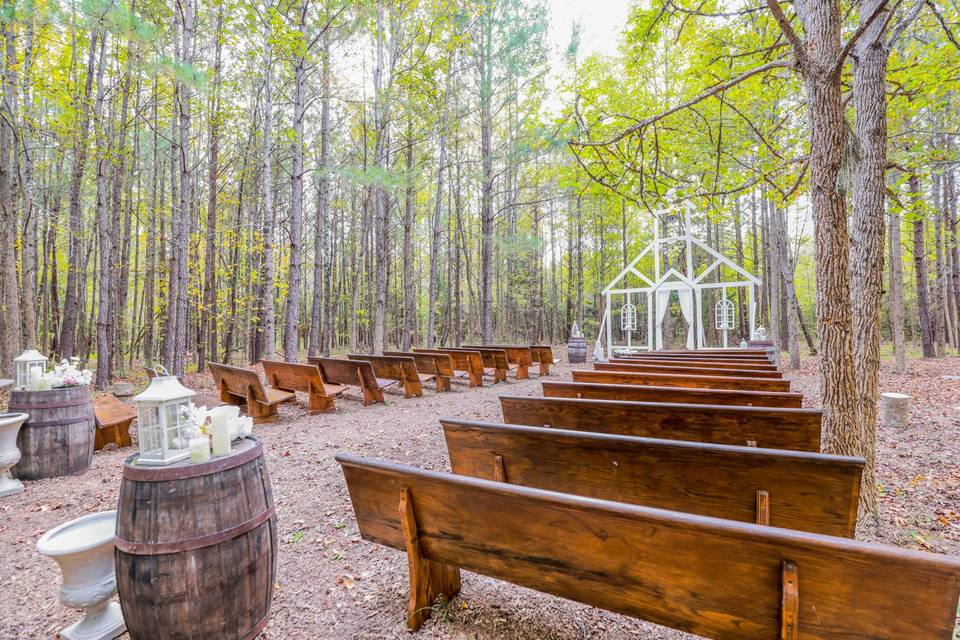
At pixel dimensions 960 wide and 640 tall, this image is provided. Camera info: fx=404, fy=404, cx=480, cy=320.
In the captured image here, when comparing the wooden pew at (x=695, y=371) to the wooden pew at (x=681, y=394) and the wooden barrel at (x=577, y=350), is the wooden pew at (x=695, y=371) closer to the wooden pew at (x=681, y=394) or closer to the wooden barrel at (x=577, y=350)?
the wooden pew at (x=681, y=394)

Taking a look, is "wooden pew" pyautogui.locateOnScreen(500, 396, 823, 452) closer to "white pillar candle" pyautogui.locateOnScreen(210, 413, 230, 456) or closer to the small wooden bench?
"white pillar candle" pyautogui.locateOnScreen(210, 413, 230, 456)

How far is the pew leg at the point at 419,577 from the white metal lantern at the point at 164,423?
1.04 meters

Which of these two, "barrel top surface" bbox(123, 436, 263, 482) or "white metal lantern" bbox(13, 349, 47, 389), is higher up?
"white metal lantern" bbox(13, 349, 47, 389)

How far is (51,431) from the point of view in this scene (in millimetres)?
3758

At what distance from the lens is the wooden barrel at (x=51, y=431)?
3.66 meters

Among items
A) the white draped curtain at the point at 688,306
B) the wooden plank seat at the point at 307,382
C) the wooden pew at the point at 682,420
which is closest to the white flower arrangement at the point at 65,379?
the wooden plank seat at the point at 307,382

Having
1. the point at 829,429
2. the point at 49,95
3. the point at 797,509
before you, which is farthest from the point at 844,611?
the point at 49,95

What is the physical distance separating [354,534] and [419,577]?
113 cm

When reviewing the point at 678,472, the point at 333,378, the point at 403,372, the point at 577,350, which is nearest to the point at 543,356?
the point at 577,350

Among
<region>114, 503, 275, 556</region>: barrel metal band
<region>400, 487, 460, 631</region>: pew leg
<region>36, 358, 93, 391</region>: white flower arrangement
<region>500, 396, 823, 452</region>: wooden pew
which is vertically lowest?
<region>400, 487, 460, 631</region>: pew leg

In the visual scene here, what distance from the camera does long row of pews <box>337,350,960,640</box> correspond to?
1111 millimetres

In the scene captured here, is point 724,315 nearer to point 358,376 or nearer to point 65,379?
point 358,376

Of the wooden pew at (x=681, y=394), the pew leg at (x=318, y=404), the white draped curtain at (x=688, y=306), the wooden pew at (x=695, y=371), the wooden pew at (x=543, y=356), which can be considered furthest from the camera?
the white draped curtain at (x=688, y=306)

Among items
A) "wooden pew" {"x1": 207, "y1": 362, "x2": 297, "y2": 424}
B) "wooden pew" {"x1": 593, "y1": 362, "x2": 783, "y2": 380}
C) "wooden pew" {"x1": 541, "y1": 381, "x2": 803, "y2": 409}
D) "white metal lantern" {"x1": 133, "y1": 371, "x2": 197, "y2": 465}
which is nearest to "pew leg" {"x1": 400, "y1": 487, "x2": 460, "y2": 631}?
"white metal lantern" {"x1": 133, "y1": 371, "x2": 197, "y2": 465}
